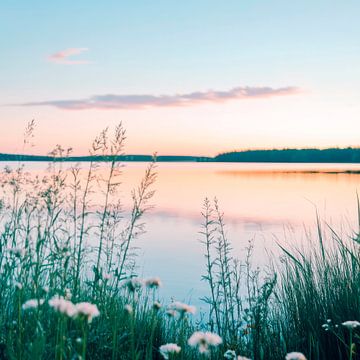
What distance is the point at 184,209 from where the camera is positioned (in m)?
27.5

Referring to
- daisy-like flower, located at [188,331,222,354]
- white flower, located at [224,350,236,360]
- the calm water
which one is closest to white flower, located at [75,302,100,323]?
daisy-like flower, located at [188,331,222,354]

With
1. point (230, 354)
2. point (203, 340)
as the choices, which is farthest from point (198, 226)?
point (203, 340)

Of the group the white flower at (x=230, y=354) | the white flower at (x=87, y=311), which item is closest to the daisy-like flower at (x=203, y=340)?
the white flower at (x=87, y=311)

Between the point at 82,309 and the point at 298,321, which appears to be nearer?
the point at 82,309

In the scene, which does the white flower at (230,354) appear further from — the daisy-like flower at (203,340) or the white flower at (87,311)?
the white flower at (87,311)

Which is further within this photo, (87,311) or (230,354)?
(230,354)

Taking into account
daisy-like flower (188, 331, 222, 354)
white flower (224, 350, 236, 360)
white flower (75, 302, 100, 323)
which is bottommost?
white flower (224, 350, 236, 360)

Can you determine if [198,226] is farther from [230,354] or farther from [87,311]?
[87,311]

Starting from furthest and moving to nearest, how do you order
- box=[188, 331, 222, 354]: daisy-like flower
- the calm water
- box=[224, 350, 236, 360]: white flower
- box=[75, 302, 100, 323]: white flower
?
the calm water < box=[224, 350, 236, 360]: white flower < box=[188, 331, 222, 354]: daisy-like flower < box=[75, 302, 100, 323]: white flower

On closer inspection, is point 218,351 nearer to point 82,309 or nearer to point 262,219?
point 82,309

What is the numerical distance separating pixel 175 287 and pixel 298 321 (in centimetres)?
677

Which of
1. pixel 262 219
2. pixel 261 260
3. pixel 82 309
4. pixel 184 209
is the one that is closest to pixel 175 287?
pixel 261 260

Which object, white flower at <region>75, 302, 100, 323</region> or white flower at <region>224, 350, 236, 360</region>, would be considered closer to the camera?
white flower at <region>75, 302, 100, 323</region>

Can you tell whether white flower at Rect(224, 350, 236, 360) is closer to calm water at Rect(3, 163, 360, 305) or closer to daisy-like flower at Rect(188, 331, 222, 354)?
daisy-like flower at Rect(188, 331, 222, 354)
